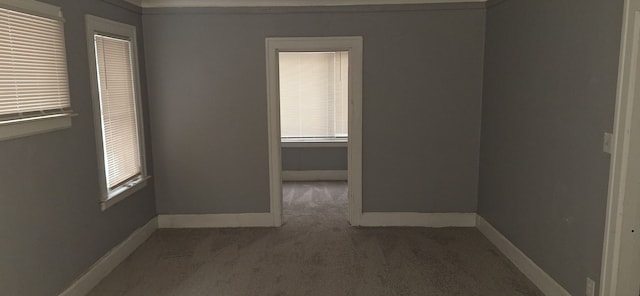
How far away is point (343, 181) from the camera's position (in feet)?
23.2

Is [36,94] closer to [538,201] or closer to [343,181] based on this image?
[538,201]

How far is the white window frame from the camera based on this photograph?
3.42 m

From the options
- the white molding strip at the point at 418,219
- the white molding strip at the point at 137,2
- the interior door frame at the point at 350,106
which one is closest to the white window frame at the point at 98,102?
the white molding strip at the point at 137,2

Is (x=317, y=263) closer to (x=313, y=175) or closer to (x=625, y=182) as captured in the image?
(x=625, y=182)

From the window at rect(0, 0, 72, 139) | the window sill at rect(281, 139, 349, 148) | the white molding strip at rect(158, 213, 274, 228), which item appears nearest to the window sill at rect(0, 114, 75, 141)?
the window at rect(0, 0, 72, 139)

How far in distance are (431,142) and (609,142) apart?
7.17ft

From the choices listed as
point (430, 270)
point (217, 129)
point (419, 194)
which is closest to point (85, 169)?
point (217, 129)

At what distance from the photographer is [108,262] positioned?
3674 millimetres

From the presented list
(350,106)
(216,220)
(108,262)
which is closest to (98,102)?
(108,262)

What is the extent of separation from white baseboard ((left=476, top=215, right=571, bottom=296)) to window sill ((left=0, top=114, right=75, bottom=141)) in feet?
11.4

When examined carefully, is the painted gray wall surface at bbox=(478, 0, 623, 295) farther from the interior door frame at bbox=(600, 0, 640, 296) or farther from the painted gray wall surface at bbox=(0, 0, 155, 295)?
the painted gray wall surface at bbox=(0, 0, 155, 295)

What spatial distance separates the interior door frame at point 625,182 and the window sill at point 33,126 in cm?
330

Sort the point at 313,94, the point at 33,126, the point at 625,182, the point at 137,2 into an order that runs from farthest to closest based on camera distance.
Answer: the point at 313,94
the point at 137,2
the point at 33,126
the point at 625,182

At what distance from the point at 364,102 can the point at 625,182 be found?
2543 mm
